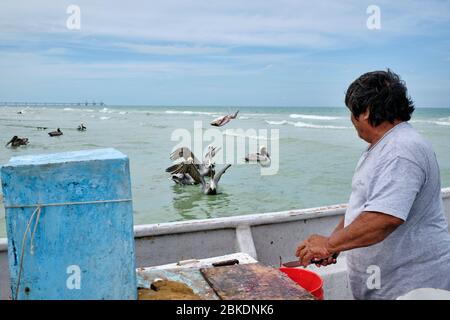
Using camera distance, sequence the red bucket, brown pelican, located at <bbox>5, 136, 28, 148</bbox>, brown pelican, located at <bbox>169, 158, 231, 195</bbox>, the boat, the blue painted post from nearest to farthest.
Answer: the blue painted post, the red bucket, the boat, brown pelican, located at <bbox>169, 158, 231, 195</bbox>, brown pelican, located at <bbox>5, 136, 28, 148</bbox>

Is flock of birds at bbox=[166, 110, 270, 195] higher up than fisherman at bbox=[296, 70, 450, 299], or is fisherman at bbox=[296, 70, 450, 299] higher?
fisherman at bbox=[296, 70, 450, 299]

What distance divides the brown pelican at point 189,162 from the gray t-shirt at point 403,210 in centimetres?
733

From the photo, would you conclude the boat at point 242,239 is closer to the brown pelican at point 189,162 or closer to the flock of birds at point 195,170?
the flock of birds at point 195,170

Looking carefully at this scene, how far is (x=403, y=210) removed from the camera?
1.96 meters

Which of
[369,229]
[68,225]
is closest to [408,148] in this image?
[369,229]

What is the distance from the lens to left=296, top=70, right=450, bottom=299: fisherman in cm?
199

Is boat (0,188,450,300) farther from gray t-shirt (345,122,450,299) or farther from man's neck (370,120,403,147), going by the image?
man's neck (370,120,403,147)

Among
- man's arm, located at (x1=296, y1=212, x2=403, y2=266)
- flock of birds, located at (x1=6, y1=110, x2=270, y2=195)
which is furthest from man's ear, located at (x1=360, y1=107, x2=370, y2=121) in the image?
flock of birds, located at (x1=6, y1=110, x2=270, y2=195)

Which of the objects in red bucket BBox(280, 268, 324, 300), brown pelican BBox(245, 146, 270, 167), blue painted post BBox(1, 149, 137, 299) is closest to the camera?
blue painted post BBox(1, 149, 137, 299)

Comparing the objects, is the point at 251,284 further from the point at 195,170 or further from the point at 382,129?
the point at 195,170

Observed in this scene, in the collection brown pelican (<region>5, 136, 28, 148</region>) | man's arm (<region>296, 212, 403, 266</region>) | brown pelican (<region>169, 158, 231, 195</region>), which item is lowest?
brown pelican (<region>169, 158, 231, 195</region>)

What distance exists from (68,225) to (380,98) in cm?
152

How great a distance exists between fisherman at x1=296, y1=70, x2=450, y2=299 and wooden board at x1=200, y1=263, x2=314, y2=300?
0.24 meters
